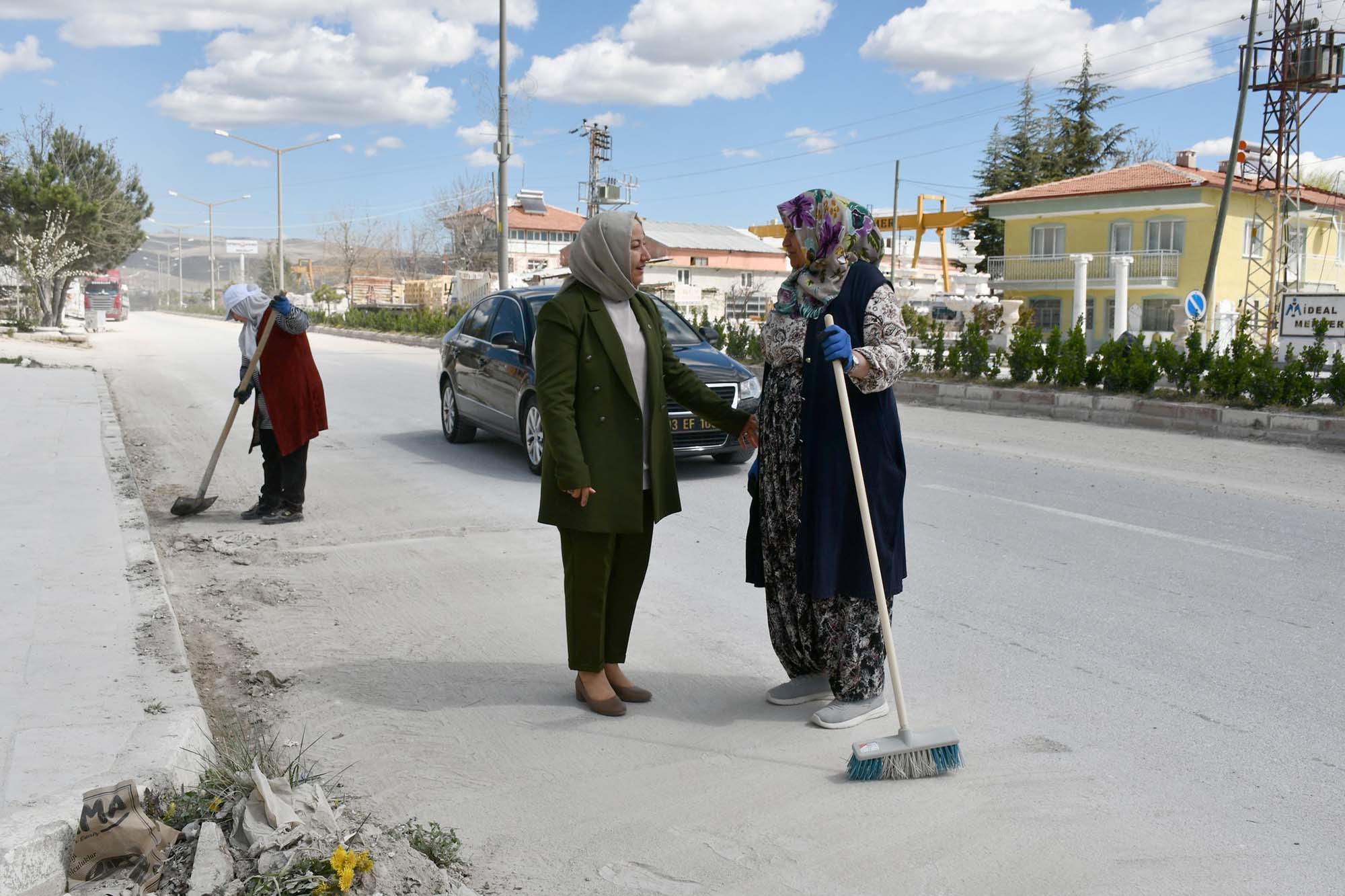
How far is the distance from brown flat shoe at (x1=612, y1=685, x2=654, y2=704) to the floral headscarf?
163 cm

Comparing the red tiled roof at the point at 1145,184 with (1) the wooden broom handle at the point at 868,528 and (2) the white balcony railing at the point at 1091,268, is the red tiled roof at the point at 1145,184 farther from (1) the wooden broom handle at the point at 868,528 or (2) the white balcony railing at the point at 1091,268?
(1) the wooden broom handle at the point at 868,528

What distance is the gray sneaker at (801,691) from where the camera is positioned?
4.48 m

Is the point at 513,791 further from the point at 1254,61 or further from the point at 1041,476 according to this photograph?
the point at 1254,61

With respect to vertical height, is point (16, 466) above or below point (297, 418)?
below

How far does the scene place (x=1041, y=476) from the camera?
32.7 feet

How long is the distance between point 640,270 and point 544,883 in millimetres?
2277

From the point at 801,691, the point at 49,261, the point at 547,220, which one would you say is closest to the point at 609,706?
the point at 801,691

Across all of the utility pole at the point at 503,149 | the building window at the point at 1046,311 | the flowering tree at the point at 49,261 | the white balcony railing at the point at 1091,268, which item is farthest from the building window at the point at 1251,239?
the flowering tree at the point at 49,261

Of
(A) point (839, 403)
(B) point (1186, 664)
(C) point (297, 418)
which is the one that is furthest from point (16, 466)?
(B) point (1186, 664)

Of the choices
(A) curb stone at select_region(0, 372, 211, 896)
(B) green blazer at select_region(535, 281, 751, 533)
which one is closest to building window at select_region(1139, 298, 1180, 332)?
(B) green blazer at select_region(535, 281, 751, 533)

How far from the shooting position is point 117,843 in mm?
3057

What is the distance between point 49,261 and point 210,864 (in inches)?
1665

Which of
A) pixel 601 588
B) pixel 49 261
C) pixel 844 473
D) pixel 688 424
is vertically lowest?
pixel 601 588

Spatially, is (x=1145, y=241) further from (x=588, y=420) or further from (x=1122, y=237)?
(x=588, y=420)
